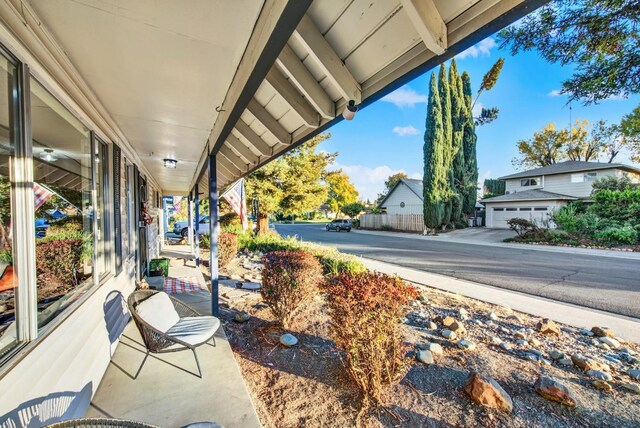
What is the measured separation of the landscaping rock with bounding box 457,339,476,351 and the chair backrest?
3.40 m

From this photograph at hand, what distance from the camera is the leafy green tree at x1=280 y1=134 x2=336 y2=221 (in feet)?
43.6

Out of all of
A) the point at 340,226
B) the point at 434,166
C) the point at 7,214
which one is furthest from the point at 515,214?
the point at 7,214

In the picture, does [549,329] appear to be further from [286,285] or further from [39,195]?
[39,195]

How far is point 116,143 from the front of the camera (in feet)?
12.2

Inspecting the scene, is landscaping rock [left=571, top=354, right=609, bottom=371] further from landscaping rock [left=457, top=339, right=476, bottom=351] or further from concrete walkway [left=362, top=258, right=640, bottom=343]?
concrete walkway [left=362, top=258, right=640, bottom=343]

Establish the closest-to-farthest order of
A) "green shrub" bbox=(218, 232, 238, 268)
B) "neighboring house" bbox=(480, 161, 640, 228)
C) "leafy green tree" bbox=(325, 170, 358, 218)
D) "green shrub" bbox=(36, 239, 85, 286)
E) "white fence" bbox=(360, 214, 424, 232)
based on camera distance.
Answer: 1. "green shrub" bbox=(36, 239, 85, 286)
2. "green shrub" bbox=(218, 232, 238, 268)
3. "neighboring house" bbox=(480, 161, 640, 228)
4. "white fence" bbox=(360, 214, 424, 232)
5. "leafy green tree" bbox=(325, 170, 358, 218)

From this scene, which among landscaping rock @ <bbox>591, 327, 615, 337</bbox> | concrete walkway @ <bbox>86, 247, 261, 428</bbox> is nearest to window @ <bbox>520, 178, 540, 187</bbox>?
landscaping rock @ <bbox>591, 327, 615, 337</bbox>

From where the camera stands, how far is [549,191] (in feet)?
71.9

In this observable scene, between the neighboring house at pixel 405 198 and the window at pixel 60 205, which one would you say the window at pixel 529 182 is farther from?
the window at pixel 60 205

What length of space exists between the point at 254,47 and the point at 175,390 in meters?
2.91

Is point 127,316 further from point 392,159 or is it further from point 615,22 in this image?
point 392,159

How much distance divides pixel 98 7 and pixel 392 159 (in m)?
40.8

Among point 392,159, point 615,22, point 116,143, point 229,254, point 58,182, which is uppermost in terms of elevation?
point 392,159

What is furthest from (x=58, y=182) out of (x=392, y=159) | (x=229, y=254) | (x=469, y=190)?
(x=392, y=159)
